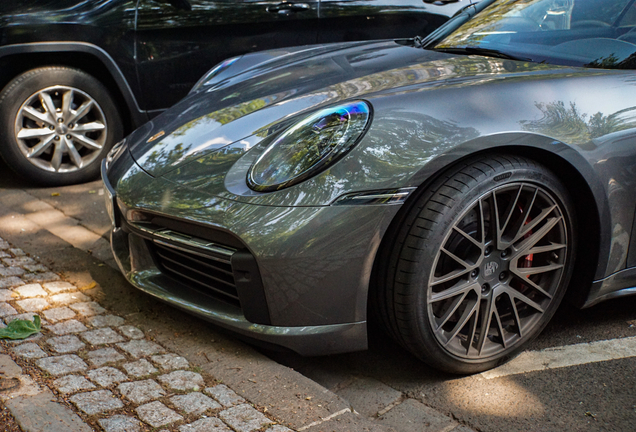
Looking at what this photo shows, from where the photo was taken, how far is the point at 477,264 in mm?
2254

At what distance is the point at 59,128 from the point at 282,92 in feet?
6.91

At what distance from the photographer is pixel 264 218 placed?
208cm

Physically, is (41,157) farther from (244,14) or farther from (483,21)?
Answer: (483,21)

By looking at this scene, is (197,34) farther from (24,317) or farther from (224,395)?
(224,395)

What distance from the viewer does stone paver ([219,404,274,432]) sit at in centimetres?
193

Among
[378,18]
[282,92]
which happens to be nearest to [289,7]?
[378,18]

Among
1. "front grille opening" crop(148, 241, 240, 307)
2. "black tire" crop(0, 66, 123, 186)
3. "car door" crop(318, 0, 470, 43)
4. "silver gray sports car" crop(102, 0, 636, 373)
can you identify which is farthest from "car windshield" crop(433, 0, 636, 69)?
"black tire" crop(0, 66, 123, 186)

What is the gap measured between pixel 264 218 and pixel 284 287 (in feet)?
0.79

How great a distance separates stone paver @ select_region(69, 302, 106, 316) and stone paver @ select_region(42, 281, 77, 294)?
0.16 metres

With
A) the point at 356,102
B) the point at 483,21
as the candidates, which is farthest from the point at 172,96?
the point at 356,102

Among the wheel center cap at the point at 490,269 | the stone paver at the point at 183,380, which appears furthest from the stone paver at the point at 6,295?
the wheel center cap at the point at 490,269

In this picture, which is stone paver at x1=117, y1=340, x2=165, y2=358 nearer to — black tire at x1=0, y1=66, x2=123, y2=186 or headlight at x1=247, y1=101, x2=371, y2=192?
headlight at x1=247, y1=101, x2=371, y2=192

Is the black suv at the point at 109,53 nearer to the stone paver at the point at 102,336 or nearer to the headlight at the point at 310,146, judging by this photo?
the stone paver at the point at 102,336

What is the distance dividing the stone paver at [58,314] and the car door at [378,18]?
9.56 feet
